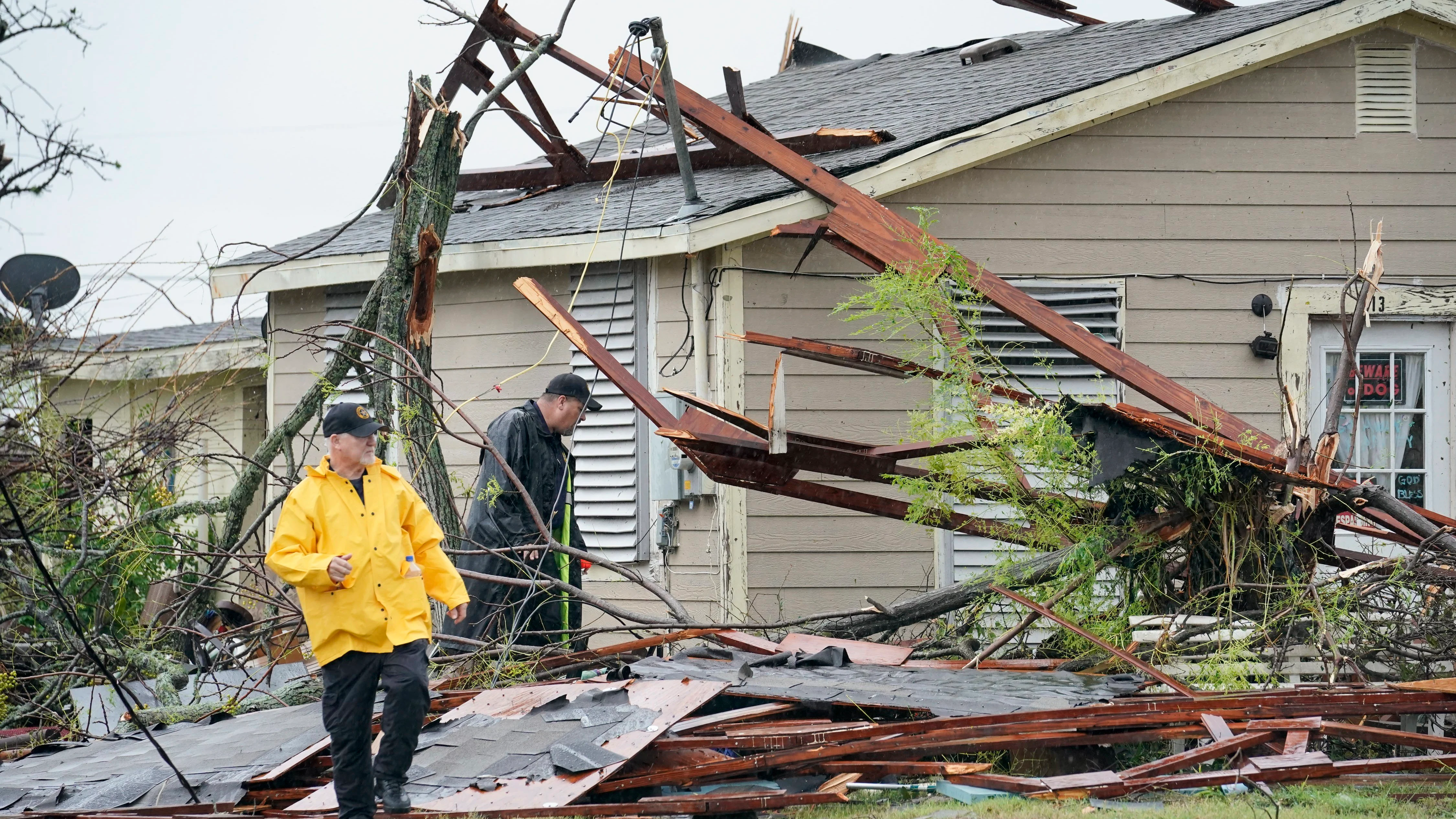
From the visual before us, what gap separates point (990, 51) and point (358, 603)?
26.2 feet

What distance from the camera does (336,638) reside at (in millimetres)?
4520

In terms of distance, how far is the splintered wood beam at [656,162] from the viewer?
8.45 meters

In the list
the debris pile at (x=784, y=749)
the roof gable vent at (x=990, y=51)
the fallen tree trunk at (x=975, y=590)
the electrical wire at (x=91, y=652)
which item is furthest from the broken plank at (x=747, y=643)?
the roof gable vent at (x=990, y=51)

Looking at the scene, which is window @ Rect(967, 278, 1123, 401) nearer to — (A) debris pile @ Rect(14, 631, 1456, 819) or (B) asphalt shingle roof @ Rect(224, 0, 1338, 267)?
(B) asphalt shingle roof @ Rect(224, 0, 1338, 267)

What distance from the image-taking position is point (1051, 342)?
26.1ft

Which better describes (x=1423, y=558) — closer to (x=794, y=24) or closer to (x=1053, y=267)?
(x=1053, y=267)

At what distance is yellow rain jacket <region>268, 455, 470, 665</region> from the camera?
4477mm

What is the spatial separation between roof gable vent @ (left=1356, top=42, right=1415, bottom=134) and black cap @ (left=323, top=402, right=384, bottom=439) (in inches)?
266

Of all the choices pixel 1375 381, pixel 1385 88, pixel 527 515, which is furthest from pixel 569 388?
pixel 1385 88

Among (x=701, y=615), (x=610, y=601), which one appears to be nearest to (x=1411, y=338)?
(x=701, y=615)

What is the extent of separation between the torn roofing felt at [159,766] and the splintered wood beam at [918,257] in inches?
153

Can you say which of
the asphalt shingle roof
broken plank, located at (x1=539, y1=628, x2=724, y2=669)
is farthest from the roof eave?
broken plank, located at (x1=539, y1=628, x2=724, y2=669)

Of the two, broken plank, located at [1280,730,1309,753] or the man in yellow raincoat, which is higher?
the man in yellow raincoat

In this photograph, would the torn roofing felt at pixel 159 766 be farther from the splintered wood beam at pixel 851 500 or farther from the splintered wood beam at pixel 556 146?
the splintered wood beam at pixel 556 146
